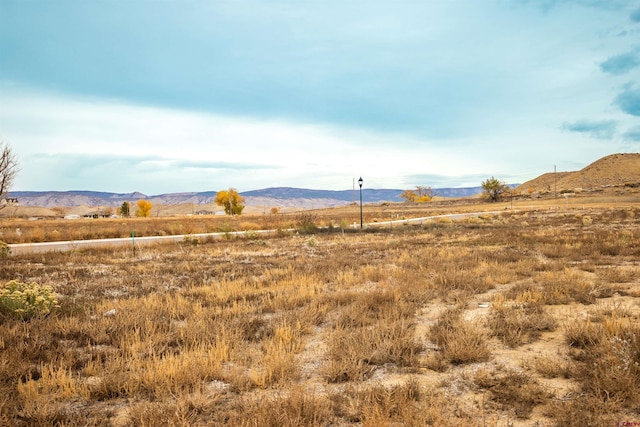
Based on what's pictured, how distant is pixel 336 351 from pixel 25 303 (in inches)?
263

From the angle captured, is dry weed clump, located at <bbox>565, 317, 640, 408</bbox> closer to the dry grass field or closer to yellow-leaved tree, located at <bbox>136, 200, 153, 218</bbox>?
the dry grass field

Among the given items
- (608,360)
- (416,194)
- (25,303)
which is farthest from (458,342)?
(416,194)

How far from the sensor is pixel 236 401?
14.0 ft

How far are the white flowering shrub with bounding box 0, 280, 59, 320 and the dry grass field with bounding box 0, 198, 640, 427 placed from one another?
16 cm

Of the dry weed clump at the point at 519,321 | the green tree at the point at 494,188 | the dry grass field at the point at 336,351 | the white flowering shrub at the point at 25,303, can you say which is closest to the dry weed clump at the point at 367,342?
the dry grass field at the point at 336,351

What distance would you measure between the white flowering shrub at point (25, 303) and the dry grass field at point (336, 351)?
0.16m

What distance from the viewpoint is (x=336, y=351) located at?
18.2 ft

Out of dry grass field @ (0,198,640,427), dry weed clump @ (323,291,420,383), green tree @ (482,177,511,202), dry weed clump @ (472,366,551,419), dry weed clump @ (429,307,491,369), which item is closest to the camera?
dry grass field @ (0,198,640,427)

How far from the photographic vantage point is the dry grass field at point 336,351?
396 centimetres

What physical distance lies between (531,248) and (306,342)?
46.9 ft

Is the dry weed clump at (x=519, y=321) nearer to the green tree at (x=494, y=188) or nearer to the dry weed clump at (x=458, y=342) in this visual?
the dry weed clump at (x=458, y=342)

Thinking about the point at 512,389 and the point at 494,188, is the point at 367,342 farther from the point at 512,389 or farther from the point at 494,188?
the point at 494,188

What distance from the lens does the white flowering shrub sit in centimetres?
764

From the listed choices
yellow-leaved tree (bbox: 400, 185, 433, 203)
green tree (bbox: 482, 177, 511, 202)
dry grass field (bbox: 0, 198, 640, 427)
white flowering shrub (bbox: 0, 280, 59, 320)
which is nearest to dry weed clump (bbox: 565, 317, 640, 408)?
dry grass field (bbox: 0, 198, 640, 427)
